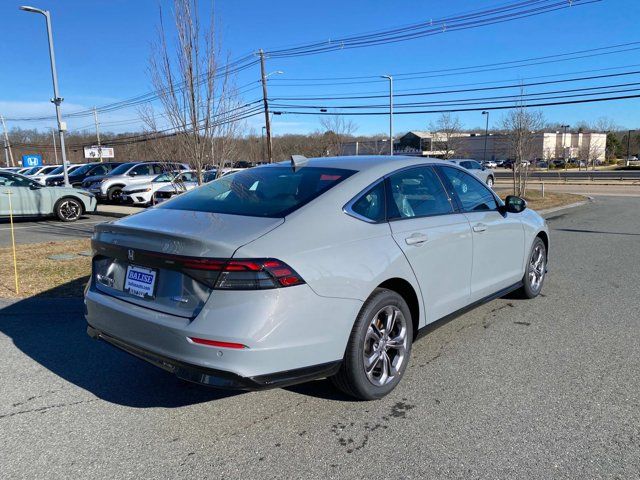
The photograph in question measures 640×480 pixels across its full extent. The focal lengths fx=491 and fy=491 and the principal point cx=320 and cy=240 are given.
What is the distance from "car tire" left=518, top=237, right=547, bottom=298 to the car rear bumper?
10.6 ft

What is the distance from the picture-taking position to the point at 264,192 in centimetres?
360

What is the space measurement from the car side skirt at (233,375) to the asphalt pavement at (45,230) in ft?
23.1

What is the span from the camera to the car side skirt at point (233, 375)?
2.66 m

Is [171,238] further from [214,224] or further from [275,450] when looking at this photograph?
[275,450]

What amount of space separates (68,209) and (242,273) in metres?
13.9

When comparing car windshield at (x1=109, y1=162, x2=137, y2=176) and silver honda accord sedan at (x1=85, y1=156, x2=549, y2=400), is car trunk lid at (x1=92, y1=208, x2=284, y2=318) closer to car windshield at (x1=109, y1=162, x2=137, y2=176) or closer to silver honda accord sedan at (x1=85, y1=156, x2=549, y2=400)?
silver honda accord sedan at (x1=85, y1=156, x2=549, y2=400)

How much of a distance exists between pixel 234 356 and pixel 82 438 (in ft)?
3.78

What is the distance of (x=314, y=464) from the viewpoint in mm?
2645

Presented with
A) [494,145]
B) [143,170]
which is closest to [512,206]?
[143,170]

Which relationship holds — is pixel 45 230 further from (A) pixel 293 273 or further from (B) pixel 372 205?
(A) pixel 293 273

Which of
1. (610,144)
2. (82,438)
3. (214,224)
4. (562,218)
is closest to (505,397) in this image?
(214,224)

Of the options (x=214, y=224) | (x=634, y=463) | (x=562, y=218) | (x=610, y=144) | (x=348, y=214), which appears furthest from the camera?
(x=610, y=144)

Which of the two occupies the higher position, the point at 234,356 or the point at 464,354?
the point at 234,356

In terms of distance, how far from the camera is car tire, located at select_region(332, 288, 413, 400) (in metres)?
3.09
